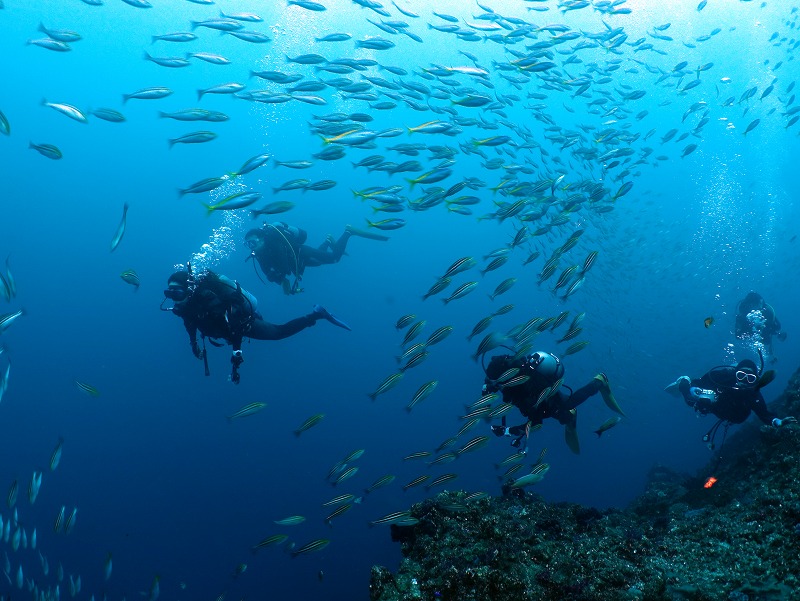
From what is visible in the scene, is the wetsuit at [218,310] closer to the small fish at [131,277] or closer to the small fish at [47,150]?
the small fish at [131,277]

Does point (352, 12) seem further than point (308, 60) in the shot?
Yes

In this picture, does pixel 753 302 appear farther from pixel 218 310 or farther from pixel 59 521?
pixel 59 521

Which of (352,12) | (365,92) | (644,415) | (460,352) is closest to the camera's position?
(365,92)

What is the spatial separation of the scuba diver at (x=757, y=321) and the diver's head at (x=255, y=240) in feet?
44.0

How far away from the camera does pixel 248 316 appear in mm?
7438

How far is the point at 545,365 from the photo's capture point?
21.0ft

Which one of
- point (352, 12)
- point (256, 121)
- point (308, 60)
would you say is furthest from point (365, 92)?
point (256, 121)

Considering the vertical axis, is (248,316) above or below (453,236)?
above

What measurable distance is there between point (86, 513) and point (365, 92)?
26722mm

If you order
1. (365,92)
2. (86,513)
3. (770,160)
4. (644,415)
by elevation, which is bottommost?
(86,513)

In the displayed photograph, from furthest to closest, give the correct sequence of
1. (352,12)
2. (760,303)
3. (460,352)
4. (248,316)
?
(352,12) < (460,352) < (760,303) < (248,316)

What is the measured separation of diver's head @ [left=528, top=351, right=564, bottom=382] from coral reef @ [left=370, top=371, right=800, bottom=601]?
179 centimetres

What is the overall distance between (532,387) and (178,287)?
5.37 meters

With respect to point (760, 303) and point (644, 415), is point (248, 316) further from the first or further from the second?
point (644, 415)
